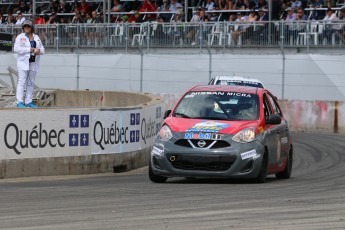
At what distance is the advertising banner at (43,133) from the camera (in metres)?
16.0

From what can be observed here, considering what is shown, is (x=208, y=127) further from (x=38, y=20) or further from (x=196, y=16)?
(x=38, y=20)

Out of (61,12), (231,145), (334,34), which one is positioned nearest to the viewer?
(231,145)

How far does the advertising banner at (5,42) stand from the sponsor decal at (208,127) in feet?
51.7

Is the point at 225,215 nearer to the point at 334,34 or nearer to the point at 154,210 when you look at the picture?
the point at 154,210

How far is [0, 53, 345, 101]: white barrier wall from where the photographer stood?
1200 inches

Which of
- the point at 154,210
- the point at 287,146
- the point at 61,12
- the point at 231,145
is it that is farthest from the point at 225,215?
the point at 61,12

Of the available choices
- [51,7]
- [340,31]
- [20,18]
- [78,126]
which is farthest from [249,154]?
[51,7]

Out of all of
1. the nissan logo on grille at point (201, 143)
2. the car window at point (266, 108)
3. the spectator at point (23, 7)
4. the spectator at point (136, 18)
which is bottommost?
the nissan logo on grille at point (201, 143)

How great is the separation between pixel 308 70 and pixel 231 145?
53.6ft

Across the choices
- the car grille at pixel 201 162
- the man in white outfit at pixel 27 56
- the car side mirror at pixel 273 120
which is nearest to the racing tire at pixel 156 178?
the car grille at pixel 201 162

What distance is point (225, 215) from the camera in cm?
1084

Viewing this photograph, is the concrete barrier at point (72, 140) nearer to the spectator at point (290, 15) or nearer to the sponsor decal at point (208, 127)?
the sponsor decal at point (208, 127)

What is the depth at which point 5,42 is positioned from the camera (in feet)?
103

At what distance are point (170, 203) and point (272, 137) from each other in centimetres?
402
